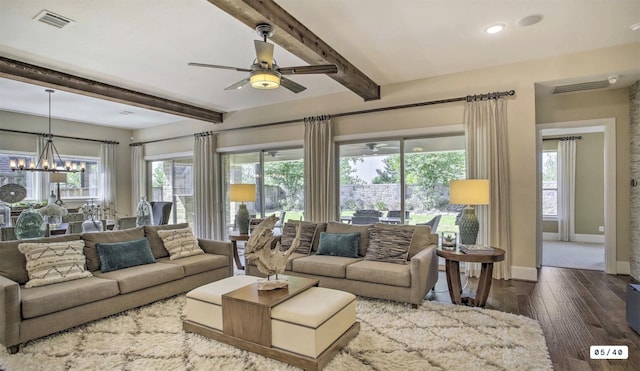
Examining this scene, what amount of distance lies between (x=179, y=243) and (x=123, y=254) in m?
0.70

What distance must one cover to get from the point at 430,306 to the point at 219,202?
5.13m

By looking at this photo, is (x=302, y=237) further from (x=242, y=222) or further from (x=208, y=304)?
(x=208, y=304)

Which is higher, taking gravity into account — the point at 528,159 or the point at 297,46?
the point at 297,46

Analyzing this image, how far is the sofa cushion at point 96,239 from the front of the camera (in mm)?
3527

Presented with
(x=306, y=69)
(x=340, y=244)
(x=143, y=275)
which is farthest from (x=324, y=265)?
(x=306, y=69)

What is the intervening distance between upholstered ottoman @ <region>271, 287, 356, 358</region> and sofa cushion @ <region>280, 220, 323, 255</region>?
171 centimetres

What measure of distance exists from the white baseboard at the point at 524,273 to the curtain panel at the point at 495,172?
0.25 feet

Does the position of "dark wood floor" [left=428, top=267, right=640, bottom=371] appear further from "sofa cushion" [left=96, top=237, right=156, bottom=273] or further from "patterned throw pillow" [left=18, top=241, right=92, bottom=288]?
"patterned throw pillow" [left=18, top=241, right=92, bottom=288]

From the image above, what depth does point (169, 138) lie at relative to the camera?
8.08 meters

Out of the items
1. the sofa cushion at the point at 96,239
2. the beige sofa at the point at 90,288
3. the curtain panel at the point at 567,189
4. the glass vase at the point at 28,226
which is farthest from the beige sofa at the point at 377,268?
the curtain panel at the point at 567,189

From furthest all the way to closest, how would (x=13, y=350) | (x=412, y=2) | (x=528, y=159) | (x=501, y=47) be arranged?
(x=528, y=159), (x=501, y=47), (x=412, y=2), (x=13, y=350)

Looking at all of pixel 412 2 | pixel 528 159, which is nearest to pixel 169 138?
pixel 412 2

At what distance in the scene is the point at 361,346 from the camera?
8.51ft

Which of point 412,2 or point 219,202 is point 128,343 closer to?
point 412,2
